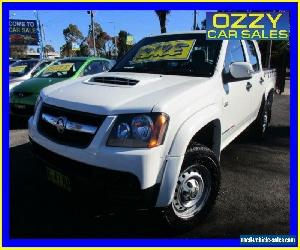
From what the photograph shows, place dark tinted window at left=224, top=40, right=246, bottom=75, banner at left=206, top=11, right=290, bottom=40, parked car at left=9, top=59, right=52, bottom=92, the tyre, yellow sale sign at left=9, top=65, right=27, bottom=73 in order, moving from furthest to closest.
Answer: yellow sale sign at left=9, top=65, right=27, bottom=73
parked car at left=9, top=59, right=52, bottom=92
dark tinted window at left=224, top=40, right=246, bottom=75
banner at left=206, top=11, right=290, bottom=40
the tyre

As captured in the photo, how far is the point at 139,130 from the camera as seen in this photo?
8.39 feet

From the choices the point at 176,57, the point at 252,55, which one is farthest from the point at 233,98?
the point at 252,55

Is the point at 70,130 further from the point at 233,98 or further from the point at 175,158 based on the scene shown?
the point at 233,98

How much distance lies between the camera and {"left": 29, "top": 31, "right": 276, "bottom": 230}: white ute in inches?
100.0

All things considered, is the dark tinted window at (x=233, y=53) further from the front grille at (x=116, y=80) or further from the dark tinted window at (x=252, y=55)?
the front grille at (x=116, y=80)

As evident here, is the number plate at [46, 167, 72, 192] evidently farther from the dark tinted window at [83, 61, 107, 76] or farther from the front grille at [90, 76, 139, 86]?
the dark tinted window at [83, 61, 107, 76]

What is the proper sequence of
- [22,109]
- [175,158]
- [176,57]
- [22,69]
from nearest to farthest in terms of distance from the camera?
[175,158] → [176,57] → [22,109] → [22,69]

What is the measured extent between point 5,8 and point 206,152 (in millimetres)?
2431

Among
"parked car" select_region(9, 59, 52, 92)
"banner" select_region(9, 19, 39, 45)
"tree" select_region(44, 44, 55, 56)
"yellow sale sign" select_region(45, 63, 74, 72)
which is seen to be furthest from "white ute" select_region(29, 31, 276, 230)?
"tree" select_region(44, 44, 55, 56)

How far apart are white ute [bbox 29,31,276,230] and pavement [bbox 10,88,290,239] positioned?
0.25m

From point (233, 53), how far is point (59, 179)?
8.76ft

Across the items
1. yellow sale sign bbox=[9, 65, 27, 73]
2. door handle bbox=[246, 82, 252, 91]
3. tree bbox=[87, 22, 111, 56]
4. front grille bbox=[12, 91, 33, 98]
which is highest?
tree bbox=[87, 22, 111, 56]

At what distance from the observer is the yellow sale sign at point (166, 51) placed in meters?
3.88

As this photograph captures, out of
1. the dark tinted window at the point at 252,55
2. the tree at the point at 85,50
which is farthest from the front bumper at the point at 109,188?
the tree at the point at 85,50
